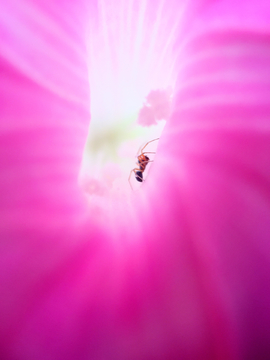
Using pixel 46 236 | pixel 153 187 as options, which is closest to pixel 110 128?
pixel 153 187

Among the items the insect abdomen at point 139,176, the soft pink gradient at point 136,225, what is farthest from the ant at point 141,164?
the soft pink gradient at point 136,225

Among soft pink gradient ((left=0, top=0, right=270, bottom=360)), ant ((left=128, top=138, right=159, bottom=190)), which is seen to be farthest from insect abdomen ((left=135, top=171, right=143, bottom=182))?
soft pink gradient ((left=0, top=0, right=270, bottom=360))

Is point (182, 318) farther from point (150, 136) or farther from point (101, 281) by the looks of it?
point (150, 136)

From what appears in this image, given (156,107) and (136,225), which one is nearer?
(136,225)

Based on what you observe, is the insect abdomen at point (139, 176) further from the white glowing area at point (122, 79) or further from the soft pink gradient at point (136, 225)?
the soft pink gradient at point (136, 225)

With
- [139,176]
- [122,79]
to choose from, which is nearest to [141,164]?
[139,176]

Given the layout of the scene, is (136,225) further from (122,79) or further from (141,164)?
(122,79)
